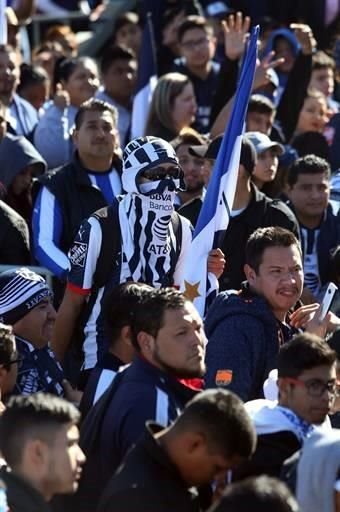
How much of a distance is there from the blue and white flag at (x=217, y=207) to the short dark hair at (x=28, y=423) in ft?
9.00

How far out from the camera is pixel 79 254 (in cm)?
791

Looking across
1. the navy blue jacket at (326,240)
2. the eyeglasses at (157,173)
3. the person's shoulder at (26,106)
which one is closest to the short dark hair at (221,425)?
the eyeglasses at (157,173)

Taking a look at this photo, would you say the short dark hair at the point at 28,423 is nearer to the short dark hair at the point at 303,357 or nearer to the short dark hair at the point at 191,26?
the short dark hair at the point at 303,357

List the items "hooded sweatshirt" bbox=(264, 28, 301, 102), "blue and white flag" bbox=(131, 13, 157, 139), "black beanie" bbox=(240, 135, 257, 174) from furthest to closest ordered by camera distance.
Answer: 1. "hooded sweatshirt" bbox=(264, 28, 301, 102)
2. "blue and white flag" bbox=(131, 13, 157, 139)
3. "black beanie" bbox=(240, 135, 257, 174)

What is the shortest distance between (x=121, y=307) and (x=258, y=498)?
2.41 meters

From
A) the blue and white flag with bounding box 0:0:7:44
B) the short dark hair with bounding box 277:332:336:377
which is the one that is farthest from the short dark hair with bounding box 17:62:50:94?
the short dark hair with bounding box 277:332:336:377

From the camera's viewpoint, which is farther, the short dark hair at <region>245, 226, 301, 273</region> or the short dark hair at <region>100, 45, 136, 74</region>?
the short dark hair at <region>100, 45, 136, 74</region>

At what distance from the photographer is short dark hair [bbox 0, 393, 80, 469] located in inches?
214

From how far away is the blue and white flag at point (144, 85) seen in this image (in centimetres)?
1196

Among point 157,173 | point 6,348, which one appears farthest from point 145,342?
point 157,173

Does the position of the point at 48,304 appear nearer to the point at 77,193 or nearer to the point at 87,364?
the point at 87,364

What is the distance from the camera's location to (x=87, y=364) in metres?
8.07

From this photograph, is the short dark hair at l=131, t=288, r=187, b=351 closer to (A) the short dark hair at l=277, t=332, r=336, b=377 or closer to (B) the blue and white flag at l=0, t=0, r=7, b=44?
(A) the short dark hair at l=277, t=332, r=336, b=377

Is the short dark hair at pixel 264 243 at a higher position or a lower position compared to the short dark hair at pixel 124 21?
higher
